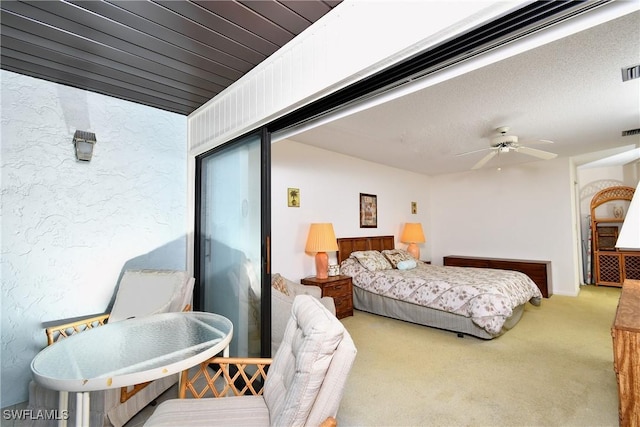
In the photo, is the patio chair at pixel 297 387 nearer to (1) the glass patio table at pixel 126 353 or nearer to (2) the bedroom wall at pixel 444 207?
(1) the glass patio table at pixel 126 353

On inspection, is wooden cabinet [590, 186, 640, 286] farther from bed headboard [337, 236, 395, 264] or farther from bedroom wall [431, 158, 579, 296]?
bed headboard [337, 236, 395, 264]

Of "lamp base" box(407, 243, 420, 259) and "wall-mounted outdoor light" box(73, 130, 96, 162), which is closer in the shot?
"wall-mounted outdoor light" box(73, 130, 96, 162)

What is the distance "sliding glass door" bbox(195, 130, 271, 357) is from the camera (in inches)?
84.9

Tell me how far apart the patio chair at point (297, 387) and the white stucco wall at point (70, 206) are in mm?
1580

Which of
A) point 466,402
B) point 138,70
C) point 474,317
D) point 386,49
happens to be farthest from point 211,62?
point 474,317

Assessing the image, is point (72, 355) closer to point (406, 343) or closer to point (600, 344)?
point (406, 343)

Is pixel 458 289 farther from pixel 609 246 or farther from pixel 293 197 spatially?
pixel 609 246

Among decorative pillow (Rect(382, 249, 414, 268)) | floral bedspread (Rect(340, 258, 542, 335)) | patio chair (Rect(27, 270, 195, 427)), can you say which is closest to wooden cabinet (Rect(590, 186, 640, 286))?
floral bedspread (Rect(340, 258, 542, 335))

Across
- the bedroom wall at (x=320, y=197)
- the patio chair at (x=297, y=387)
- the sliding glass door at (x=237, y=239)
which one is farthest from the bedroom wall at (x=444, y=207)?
the patio chair at (x=297, y=387)

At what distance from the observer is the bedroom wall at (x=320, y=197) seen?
12.6 ft

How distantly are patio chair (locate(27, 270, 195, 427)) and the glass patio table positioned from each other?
276 mm

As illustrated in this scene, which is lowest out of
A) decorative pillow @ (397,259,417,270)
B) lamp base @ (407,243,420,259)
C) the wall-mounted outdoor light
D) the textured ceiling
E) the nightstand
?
the nightstand

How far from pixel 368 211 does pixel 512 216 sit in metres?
2.92

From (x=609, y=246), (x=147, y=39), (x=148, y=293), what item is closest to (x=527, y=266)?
(x=609, y=246)
